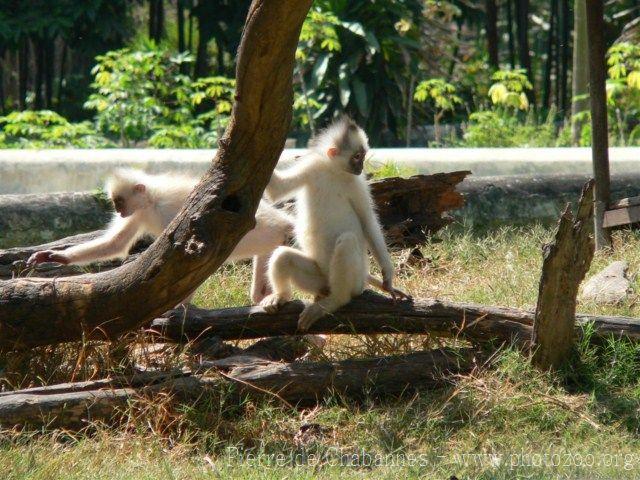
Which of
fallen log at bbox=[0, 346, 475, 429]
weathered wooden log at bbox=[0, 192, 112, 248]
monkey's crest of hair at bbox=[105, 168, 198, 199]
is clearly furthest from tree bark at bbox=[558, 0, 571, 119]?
fallen log at bbox=[0, 346, 475, 429]

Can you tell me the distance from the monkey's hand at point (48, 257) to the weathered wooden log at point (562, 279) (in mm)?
3121

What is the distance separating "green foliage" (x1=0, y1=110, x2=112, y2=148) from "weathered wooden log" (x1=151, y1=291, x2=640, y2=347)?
25.2 ft

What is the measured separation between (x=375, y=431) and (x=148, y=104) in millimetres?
9618

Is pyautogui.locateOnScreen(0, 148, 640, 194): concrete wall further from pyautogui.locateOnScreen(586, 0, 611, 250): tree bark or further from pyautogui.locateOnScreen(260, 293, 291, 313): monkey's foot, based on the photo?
pyautogui.locateOnScreen(260, 293, 291, 313): monkey's foot

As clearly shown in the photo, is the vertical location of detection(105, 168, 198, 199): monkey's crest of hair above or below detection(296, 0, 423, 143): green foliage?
below

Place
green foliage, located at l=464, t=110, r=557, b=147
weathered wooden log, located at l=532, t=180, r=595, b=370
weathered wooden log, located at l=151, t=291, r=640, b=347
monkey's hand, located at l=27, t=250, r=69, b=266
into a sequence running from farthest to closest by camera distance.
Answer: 1. green foliage, located at l=464, t=110, r=557, b=147
2. monkey's hand, located at l=27, t=250, r=69, b=266
3. weathered wooden log, located at l=151, t=291, r=640, b=347
4. weathered wooden log, located at l=532, t=180, r=595, b=370

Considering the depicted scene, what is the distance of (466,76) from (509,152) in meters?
8.03

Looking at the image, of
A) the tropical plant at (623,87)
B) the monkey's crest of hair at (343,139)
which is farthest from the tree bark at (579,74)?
the monkey's crest of hair at (343,139)

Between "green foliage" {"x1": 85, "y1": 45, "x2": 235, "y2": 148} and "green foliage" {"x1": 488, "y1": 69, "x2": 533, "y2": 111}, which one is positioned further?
"green foliage" {"x1": 488, "y1": 69, "x2": 533, "y2": 111}

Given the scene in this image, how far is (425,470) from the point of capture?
4984 mm

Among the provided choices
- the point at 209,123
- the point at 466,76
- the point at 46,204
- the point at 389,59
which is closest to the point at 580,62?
the point at 389,59

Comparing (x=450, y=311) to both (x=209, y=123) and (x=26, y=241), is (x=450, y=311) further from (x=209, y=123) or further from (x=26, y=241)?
(x=209, y=123)

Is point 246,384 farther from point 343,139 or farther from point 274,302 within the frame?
point 343,139

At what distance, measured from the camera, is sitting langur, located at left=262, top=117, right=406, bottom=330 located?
20.6ft
